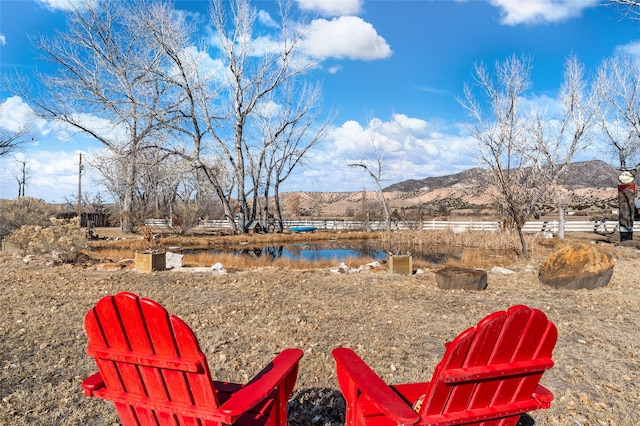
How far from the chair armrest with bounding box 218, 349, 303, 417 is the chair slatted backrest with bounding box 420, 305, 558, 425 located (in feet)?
2.30

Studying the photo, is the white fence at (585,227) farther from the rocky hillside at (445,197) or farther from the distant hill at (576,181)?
the distant hill at (576,181)

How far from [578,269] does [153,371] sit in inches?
297

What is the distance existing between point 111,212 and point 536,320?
38.5 metres

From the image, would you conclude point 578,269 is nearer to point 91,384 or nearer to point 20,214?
point 91,384

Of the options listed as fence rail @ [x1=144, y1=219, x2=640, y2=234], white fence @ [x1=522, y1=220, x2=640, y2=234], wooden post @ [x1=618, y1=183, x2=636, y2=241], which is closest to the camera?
wooden post @ [x1=618, y1=183, x2=636, y2=241]

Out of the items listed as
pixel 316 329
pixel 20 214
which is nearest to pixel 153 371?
pixel 316 329

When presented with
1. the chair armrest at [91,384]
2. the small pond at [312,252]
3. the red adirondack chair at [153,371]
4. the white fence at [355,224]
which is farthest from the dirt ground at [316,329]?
the white fence at [355,224]

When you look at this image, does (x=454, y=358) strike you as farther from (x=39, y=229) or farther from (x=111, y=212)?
(x=111, y=212)

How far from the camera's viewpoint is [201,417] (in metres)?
1.72

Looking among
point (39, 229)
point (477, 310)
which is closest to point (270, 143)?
point (39, 229)

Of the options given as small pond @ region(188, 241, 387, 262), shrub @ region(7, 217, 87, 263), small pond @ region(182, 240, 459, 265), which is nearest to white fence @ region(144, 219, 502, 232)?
small pond @ region(182, 240, 459, 265)

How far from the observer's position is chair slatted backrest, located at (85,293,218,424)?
1.65m

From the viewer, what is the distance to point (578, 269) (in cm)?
708

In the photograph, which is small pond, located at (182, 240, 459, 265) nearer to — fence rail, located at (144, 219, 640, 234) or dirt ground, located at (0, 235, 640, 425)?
fence rail, located at (144, 219, 640, 234)
